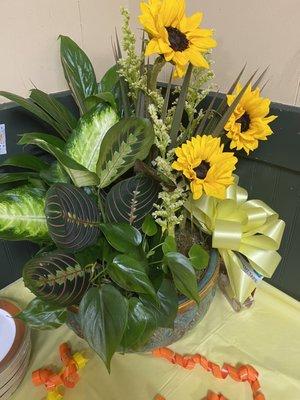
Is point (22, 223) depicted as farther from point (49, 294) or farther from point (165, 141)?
point (165, 141)

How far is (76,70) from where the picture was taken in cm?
58

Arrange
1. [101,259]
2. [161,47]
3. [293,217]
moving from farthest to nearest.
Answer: [293,217] → [101,259] → [161,47]

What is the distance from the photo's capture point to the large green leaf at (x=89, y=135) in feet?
1.58

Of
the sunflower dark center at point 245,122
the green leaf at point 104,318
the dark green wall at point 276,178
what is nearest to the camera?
the green leaf at point 104,318

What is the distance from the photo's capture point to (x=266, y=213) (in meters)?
0.58

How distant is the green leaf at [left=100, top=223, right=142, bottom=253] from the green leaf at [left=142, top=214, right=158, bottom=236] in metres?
0.04

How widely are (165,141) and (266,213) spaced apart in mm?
245

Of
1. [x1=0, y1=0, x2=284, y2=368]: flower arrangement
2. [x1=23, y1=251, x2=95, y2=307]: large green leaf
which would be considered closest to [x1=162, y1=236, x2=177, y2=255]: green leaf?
[x1=0, y1=0, x2=284, y2=368]: flower arrangement

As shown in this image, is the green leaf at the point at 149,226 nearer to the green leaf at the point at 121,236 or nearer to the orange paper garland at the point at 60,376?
the green leaf at the point at 121,236

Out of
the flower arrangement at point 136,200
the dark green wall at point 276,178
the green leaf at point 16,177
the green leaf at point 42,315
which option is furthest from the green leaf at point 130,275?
the dark green wall at point 276,178

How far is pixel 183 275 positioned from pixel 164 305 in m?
0.05

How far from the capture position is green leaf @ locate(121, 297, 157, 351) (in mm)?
427

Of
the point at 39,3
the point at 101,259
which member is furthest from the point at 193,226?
the point at 39,3

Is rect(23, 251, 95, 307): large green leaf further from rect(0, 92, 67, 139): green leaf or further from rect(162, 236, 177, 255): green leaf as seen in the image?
rect(0, 92, 67, 139): green leaf
